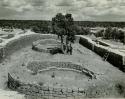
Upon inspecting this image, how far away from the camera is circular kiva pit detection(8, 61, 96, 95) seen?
16.0 m

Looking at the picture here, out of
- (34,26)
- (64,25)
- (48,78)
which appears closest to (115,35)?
(64,25)

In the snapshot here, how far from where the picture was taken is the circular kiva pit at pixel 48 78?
16.0 meters

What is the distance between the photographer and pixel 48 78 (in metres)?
19.4

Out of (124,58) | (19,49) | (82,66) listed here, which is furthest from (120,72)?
(19,49)

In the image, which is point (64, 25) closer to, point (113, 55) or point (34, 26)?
point (113, 55)

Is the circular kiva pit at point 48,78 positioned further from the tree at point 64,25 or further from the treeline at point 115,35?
the treeline at point 115,35

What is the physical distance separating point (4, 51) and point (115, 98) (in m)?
18.8

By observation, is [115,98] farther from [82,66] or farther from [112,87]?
[82,66]

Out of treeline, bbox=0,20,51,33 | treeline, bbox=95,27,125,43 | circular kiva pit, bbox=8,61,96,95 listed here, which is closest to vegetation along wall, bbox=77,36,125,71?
circular kiva pit, bbox=8,61,96,95

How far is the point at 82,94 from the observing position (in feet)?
51.2

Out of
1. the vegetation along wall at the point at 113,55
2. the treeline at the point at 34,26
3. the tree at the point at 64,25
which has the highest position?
the tree at the point at 64,25

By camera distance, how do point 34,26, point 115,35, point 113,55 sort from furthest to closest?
point 34,26
point 115,35
point 113,55

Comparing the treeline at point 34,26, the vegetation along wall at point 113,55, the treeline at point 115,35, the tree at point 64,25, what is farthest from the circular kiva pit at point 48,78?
the treeline at point 115,35

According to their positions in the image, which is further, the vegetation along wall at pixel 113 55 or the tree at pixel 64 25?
the tree at pixel 64 25
